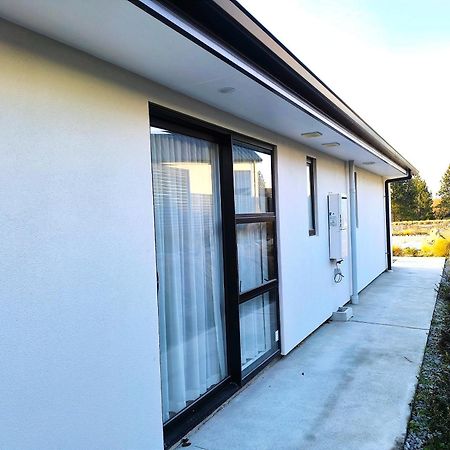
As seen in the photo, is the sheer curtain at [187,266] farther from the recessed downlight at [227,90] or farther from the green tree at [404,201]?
the green tree at [404,201]

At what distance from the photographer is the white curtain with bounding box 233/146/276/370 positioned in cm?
398

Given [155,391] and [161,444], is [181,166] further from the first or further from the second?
[161,444]

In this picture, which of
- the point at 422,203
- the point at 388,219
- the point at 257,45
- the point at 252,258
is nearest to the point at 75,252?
the point at 257,45

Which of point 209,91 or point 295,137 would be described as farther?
point 295,137

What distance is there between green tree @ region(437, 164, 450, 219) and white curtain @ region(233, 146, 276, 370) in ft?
143

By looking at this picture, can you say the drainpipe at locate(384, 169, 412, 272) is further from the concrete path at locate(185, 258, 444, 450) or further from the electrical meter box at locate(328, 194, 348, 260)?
the concrete path at locate(185, 258, 444, 450)

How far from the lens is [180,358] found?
321 cm

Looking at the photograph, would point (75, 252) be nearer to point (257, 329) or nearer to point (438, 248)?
point (257, 329)

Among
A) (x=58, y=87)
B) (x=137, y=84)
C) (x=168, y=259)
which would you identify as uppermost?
(x=137, y=84)

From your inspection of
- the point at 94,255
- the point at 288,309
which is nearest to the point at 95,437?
the point at 94,255

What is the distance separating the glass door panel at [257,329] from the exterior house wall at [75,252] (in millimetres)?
1431

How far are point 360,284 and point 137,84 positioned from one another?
675 cm

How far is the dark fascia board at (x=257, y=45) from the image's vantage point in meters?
A: 1.94

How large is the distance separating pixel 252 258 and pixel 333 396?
1.48 metres
